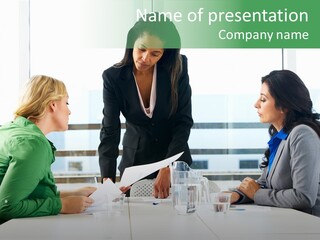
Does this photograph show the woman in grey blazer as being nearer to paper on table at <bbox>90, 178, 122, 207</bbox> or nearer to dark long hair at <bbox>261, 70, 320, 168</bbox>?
dark long hair at <bbox>261, 70, 320, 168</bbox>

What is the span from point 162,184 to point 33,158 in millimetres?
733

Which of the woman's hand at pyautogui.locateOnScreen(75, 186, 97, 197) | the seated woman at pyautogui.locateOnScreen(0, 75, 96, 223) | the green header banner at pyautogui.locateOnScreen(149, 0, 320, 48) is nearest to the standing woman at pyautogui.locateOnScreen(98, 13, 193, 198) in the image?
the woman's hand at pyautogui.locateOnScreen(75, 186, 97, 197)

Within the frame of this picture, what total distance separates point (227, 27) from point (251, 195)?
255cm

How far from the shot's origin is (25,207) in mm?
1754

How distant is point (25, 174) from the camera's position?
1.75 meters

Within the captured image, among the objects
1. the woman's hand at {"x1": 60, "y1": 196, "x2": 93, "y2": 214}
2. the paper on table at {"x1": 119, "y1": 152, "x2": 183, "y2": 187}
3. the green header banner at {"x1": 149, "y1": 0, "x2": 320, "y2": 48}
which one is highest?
the green header banner at {"x1": 149, "y1": 0, "x2": 320, "y2": 48}

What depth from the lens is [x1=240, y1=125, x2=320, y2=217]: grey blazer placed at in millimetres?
2010

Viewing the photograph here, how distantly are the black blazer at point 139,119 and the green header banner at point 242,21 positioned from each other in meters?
1.46

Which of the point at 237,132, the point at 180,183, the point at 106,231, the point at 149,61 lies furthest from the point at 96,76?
the point at 106,231

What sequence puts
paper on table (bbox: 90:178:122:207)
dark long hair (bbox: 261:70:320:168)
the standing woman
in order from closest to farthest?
paper on table (bbox: 90:178:122:207), dark long hair (bbox: 261:70:320:168), the standing woman

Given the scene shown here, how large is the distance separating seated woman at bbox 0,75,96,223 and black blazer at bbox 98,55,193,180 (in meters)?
0.69

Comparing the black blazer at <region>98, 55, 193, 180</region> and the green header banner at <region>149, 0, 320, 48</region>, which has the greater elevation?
the green header banner at <region>149, 0, 320, 48</region>

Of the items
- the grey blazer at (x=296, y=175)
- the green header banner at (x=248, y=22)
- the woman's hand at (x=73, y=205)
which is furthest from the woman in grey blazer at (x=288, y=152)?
the green header banner at (x=248, y=22)

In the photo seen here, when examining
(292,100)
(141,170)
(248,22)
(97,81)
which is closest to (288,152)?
(292,100)
